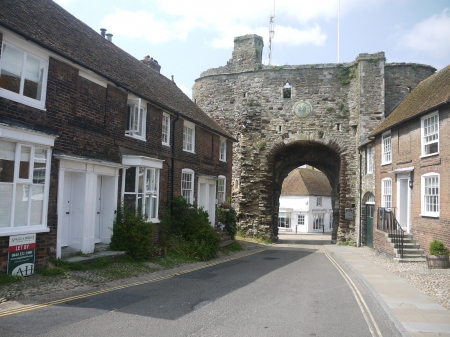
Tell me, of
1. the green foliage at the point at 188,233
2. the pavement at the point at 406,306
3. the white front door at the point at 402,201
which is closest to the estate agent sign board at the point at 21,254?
the green foliage at the point at 188,233

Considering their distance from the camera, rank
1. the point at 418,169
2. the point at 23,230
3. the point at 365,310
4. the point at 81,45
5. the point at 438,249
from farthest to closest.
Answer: the point at 418,169 → the point at 438,249 → the point at 81,45 → the point at 23,230 → the point at 365,310

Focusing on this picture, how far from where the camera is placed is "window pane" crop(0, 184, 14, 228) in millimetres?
8523

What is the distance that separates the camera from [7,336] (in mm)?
5480

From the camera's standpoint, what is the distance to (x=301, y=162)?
29438 mm

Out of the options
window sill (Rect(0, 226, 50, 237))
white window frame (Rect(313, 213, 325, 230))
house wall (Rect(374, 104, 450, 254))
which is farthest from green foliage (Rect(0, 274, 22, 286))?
white window frame (Rect(313, 213, 325, 230))

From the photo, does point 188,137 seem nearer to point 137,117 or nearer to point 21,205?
point 137,117

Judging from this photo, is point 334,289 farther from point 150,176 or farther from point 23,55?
point 23,55

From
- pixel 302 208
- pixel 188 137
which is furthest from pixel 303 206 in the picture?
pixel 188 137

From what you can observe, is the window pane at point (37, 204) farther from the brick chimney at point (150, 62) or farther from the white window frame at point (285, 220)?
the white window frame at point (285, 220)

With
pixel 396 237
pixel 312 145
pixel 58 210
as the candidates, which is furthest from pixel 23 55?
pixel 312 145

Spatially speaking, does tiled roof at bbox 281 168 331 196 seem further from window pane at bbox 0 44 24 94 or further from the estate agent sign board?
window pane at bbox 0 44 24 94

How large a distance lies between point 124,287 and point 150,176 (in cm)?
568

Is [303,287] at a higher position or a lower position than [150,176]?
lower

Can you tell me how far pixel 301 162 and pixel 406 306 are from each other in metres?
21.5
